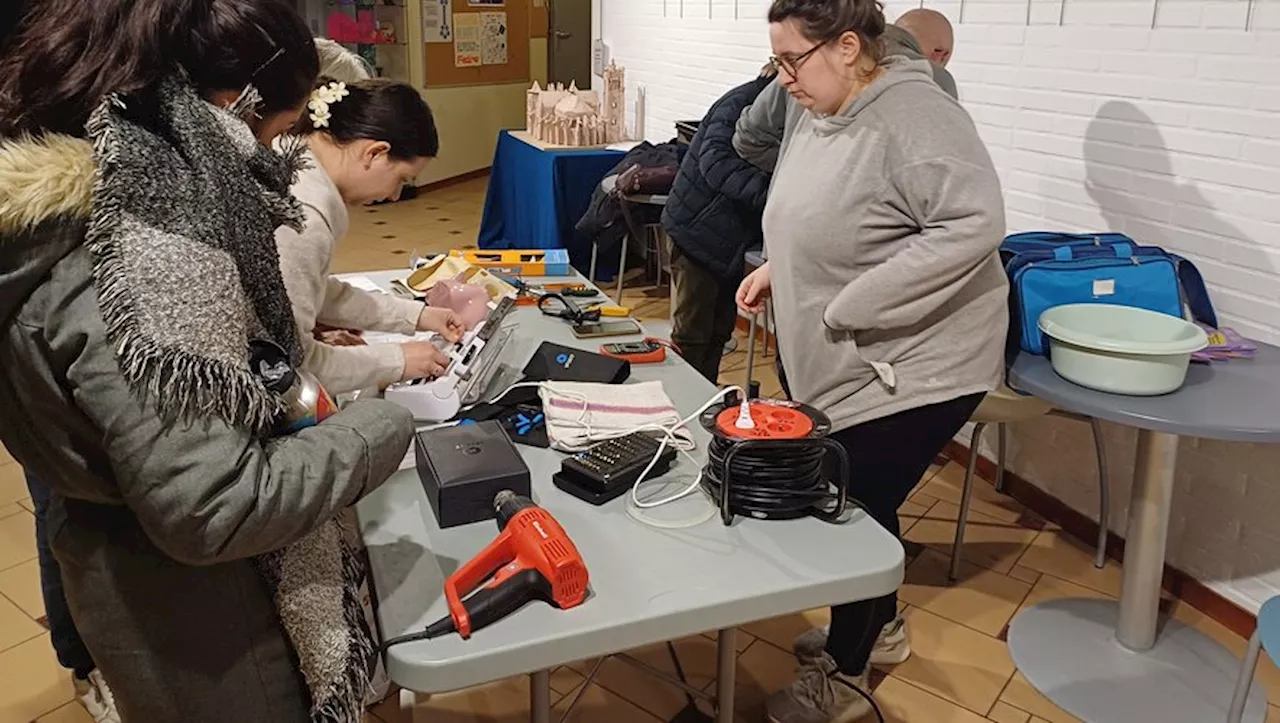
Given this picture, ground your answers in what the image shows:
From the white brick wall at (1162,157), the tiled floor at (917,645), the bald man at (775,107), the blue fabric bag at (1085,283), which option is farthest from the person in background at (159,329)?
the white brick wall at (1162,157)

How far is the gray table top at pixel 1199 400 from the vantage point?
1.79 meters

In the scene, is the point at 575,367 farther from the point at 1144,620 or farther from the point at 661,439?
the point at 1144,620

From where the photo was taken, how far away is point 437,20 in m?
7.96

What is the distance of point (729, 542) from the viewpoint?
Answer: 1.29 meters

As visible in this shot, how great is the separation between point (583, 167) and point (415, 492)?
3.90m

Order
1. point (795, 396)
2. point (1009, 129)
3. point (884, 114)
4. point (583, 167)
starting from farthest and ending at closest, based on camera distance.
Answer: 1. point (583, 167)
2. point (1009, 129)
3. point (795, 396)
4. point (884, 114)

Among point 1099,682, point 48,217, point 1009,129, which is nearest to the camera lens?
point 48,217

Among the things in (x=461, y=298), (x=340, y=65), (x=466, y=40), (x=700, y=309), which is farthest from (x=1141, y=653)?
(x=466, y=40)

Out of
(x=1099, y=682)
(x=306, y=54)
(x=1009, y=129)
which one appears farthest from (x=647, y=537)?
(x=1009, y=129)

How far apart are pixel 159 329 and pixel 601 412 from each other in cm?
80

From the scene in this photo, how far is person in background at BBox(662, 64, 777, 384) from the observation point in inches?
124

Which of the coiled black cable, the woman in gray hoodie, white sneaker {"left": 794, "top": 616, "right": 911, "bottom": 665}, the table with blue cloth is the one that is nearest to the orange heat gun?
the coiled black cable

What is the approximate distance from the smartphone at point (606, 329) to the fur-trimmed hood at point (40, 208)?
121cm

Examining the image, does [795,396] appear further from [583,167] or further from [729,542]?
[583,167]
